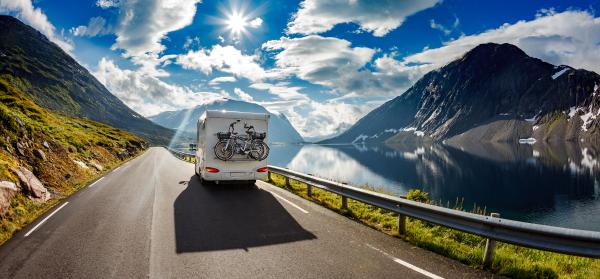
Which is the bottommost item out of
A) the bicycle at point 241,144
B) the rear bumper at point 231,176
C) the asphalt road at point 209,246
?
the asphalt road at point 209,246

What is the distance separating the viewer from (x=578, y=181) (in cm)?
5538

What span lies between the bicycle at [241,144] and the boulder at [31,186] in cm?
682

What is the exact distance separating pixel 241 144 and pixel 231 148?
18.9 inches

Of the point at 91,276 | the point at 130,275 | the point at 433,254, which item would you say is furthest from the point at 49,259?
the point at 433,254

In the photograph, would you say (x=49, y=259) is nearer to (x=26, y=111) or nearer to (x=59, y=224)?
(x=59, y=224)

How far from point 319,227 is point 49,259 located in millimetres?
5849

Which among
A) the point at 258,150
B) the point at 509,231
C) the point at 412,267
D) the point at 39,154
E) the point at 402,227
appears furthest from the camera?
the point at 39,154

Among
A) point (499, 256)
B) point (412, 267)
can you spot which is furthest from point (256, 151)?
point (499, 256)

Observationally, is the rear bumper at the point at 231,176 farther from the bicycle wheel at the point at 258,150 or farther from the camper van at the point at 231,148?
the bicycle wheel at the point at 258,150

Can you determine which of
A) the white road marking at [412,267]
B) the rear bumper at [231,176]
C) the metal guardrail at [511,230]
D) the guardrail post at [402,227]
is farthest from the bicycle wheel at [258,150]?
the white road marking at [412,267]

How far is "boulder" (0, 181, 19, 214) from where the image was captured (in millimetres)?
10164

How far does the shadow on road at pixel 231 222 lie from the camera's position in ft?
25.0

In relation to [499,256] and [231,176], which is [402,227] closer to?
[499,256]

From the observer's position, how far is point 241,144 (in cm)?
Result: 1527
